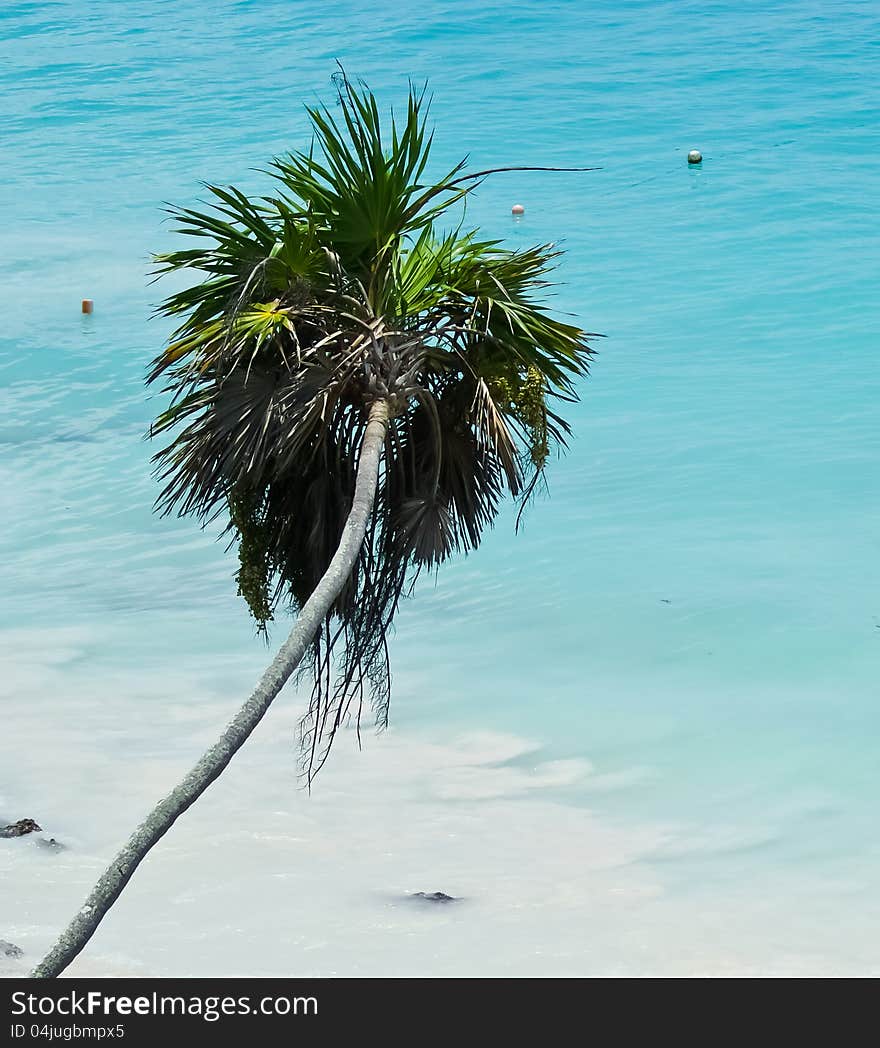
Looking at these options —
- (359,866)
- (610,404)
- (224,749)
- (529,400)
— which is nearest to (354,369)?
(529,400)

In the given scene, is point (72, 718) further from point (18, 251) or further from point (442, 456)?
point (18, 251)

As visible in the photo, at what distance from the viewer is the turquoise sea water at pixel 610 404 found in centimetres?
1316

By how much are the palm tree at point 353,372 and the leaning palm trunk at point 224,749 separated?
0.69m

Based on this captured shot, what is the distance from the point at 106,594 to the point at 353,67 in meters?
18.9

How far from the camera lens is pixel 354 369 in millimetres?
7164

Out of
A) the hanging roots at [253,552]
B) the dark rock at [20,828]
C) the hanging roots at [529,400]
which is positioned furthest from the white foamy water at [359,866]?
the hanging roots at [529,400]

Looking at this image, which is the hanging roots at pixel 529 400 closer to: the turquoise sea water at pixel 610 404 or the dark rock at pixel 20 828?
the turquoise sea water at pixel 610 404

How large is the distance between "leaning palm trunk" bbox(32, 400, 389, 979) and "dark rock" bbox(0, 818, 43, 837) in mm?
5073

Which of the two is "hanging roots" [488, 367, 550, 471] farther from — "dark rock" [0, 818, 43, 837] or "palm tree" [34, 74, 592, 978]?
"dark rock" [0, 818, 43, 837]

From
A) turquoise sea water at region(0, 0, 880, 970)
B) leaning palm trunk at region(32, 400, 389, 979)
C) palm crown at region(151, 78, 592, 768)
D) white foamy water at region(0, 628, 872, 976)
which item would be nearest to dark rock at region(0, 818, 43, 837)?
white foamy water at region(0, 628, 872, 976)

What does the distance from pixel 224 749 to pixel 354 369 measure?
225cm

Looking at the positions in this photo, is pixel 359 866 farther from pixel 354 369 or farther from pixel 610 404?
pixel 610 404

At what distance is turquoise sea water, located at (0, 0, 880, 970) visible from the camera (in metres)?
13.2
